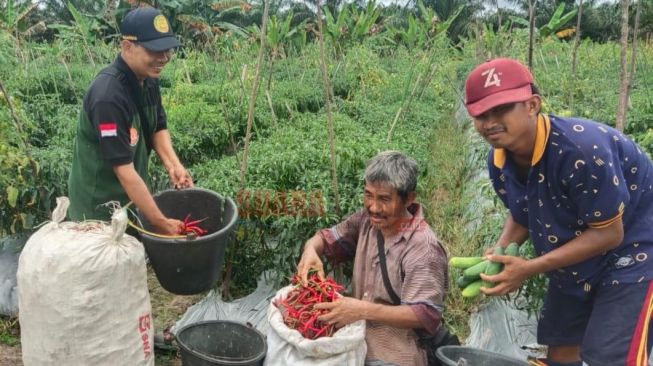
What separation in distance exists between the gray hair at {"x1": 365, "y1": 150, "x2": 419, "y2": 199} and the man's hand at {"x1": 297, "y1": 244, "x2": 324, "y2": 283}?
1.46 ft

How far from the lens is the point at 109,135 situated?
2.38 metres

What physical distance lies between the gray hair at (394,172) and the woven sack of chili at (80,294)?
952mm

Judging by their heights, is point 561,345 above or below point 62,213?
below

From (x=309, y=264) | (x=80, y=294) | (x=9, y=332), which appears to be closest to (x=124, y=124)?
(x=80, y=294)

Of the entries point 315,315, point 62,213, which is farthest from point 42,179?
point 315,315

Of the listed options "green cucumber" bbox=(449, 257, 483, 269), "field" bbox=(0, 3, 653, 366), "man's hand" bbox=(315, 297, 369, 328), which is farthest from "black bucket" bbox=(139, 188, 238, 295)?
"green cucumber" bbox=(449, 257, 483, 269)

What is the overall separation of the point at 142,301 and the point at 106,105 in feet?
2.59

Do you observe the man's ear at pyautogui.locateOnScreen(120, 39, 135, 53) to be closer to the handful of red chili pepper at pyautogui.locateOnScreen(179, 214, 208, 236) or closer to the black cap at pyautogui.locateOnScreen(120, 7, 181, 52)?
the black cap at pyautogui.locateOnScreen(120, 7, 181, 52)

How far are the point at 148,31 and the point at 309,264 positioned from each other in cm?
116

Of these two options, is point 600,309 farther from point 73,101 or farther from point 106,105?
point 73,101

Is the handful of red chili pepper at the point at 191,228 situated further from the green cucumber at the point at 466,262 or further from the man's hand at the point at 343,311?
the green cucumber at the point at 466,262

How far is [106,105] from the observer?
7.80ft

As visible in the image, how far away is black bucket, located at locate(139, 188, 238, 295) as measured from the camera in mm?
2414

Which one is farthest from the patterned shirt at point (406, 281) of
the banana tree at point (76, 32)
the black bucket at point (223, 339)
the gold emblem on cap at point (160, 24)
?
the banana tree at point (76, 32)
